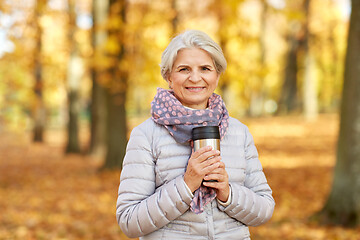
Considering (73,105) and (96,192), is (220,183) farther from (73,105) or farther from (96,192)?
(73,105)

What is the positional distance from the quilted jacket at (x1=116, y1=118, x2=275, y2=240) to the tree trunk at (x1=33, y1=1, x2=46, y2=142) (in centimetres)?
962

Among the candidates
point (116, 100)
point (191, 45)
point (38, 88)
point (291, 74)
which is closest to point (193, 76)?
point (191, 45)

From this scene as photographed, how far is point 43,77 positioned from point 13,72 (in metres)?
7.76

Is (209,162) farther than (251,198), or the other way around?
(251,198)

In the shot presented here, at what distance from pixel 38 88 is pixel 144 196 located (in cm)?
1593

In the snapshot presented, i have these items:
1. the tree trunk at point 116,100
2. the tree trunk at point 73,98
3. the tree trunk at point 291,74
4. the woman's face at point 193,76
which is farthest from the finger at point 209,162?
the tree trunk at point 291,74

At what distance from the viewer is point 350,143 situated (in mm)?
6219

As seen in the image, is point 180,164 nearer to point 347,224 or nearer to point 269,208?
point 269,208

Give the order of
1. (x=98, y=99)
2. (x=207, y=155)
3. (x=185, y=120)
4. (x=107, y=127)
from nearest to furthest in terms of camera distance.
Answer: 1. (x=207, y=155)
2. (x=185, y=120)
3. (x=107, y=127)
4. (x=98, y=99)

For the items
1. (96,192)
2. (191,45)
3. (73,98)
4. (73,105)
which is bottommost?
(96,192)

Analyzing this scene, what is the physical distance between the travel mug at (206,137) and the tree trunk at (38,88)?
9779 millimetres

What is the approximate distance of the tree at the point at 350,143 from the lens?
6.14 metres

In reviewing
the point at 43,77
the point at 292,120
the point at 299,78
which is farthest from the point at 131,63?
the point at 299,78

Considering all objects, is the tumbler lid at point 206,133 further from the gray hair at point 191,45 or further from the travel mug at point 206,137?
the gray hair at point 191,45
